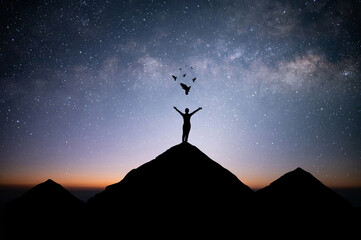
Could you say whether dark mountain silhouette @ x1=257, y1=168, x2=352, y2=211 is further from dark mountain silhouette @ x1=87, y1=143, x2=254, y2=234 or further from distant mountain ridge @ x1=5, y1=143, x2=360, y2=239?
dark mountain silhouette @ x1=87, y1=143, x2=254, y2=234

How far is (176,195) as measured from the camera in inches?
340

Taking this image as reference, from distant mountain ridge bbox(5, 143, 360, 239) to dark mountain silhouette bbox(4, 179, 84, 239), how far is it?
6 centimetres

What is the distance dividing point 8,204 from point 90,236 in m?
9.44

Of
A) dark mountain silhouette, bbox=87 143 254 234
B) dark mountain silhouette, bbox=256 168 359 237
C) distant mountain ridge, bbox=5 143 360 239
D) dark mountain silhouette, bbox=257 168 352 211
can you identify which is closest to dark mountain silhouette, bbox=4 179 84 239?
distant mountain ridge, bbox=5 143 360 239

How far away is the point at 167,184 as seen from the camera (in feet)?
29.9

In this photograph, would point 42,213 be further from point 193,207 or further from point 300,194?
point 300,194

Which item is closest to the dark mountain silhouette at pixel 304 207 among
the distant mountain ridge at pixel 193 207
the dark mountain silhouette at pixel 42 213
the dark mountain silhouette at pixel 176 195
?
the distant mountain ridge at pixel 193 207

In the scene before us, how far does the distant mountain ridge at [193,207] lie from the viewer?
315 inches

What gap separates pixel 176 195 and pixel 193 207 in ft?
2.78

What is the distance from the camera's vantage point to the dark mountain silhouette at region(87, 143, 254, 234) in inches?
317

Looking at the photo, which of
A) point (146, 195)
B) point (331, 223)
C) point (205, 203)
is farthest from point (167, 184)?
point (331, 223)

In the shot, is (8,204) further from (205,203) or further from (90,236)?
(205,203)

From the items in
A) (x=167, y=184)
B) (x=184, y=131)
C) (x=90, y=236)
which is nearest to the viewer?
(x=90, y=236)

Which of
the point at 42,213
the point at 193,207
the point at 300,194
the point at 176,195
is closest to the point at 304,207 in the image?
the point at 300,194
